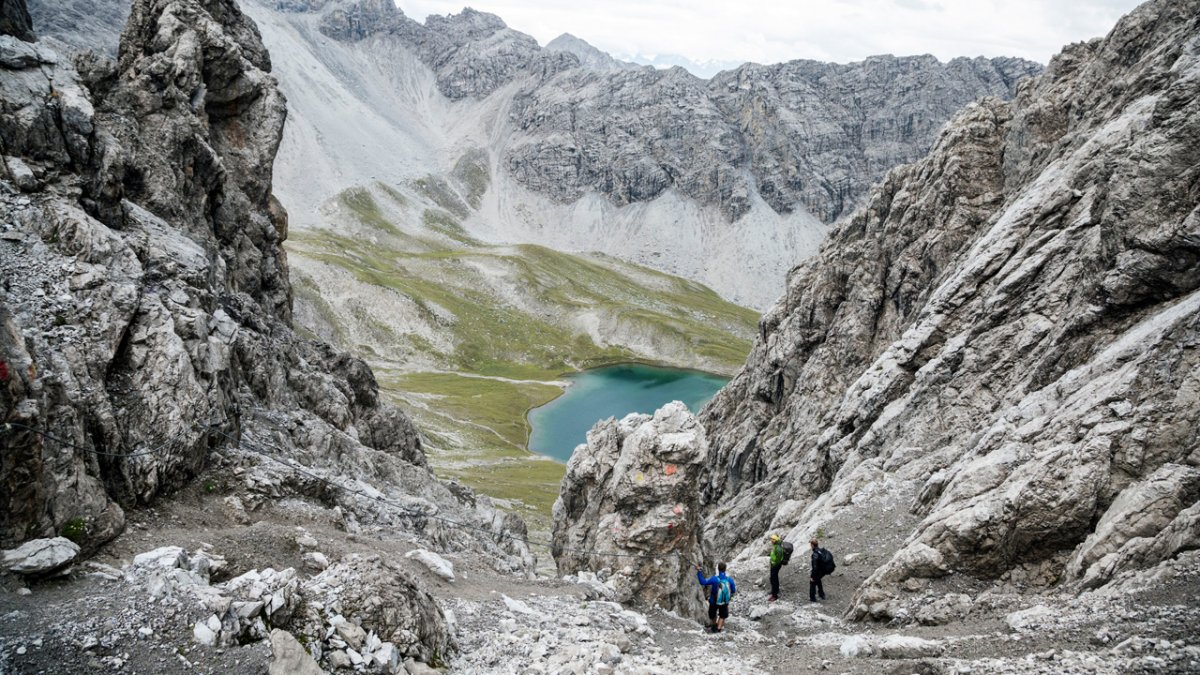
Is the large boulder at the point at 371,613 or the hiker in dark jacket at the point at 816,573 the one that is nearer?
the large boulder at the point at 371,613

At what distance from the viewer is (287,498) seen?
26766 mm

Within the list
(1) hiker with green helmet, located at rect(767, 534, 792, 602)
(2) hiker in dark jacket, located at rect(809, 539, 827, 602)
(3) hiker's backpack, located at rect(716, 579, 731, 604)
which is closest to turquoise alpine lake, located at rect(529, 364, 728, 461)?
(1) hiker with green helmet, located at rect(767, 534, 792, 602)

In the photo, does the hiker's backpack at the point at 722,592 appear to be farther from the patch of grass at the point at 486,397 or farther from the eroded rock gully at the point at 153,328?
the patch of grass at the point at 486,397

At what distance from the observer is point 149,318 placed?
2452 cm

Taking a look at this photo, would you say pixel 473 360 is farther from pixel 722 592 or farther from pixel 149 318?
pixel 722 592

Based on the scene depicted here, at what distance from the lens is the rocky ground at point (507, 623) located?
1298 cm

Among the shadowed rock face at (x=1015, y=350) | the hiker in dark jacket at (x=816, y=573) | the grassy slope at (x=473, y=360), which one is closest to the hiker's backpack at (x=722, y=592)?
the shadowed rock face at (x=1015, y=350)

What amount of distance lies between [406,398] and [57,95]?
306 ft

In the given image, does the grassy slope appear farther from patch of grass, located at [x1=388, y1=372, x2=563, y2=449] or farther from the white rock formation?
the white rock formation

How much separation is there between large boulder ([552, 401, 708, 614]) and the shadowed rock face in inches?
289

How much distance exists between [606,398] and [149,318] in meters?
130

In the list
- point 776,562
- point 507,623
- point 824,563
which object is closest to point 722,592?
point 776,562

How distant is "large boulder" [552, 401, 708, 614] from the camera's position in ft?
90.9

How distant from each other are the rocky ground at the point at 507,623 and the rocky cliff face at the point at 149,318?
181 centimetres
